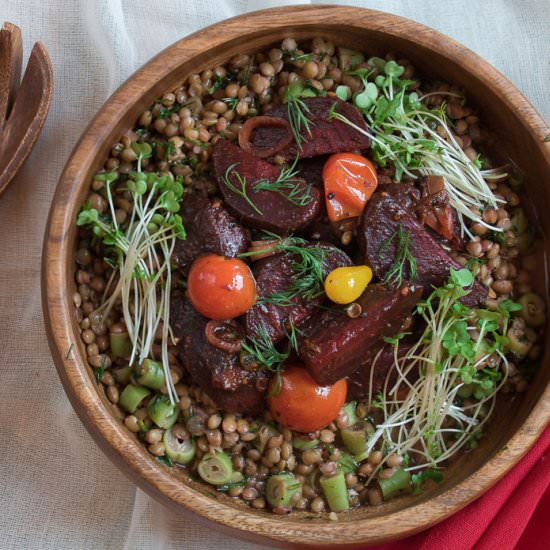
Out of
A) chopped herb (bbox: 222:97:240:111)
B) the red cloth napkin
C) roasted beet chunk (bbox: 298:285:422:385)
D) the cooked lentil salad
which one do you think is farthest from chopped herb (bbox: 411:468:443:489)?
chopped herb (bbox: 222:97:240:111)

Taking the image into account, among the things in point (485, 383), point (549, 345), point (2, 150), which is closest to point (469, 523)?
point (485, 383)

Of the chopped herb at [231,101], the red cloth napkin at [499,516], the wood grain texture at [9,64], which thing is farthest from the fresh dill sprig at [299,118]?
the red cloth napkin at [499,516]

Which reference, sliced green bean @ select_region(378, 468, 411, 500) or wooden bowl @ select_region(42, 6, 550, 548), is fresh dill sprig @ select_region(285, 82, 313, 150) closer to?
wooden bowl @ select_region(42, 6, 550, 548)

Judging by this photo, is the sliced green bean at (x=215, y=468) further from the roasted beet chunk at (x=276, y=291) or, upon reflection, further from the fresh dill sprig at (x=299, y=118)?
the fresh dill sprig at (x=299, y=118)

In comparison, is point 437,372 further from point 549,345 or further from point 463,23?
point 463,23

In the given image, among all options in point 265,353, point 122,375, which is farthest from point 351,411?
point 122,375
